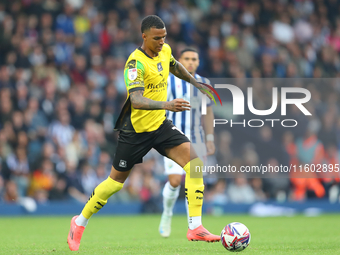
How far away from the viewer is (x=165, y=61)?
6234 mm

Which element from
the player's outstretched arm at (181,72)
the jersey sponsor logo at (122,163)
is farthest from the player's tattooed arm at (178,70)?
the jersey sponsor logo at (122,163)

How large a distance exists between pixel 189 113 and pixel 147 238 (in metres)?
2.04

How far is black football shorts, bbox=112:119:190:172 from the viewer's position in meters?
6.08

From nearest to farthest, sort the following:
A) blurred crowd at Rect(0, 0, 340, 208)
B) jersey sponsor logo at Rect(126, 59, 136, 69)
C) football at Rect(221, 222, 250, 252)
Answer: football at Rect(221, 222, 250, 252)
jersey sponsor logo at Rect(126, 59, 136, 69)
blurred crowd at Rect(0, 0, 340, 208)

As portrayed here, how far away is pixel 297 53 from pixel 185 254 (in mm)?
13150

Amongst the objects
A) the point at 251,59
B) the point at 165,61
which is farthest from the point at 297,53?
the point at 165,61

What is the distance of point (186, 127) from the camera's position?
8.25m

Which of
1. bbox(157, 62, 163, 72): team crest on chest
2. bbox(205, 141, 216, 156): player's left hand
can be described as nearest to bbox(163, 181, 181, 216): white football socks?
bbox(205, 141, 216, 156): player's left hand

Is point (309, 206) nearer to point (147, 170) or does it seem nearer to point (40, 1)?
point (147, 170)

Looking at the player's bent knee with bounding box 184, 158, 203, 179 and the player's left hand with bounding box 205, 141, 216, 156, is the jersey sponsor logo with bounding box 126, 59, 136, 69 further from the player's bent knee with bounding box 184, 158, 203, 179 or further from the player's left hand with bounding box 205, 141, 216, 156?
the player's left hand with bounding box 205, 141, 216, 156

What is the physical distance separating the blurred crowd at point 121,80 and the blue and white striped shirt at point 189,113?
3931mm

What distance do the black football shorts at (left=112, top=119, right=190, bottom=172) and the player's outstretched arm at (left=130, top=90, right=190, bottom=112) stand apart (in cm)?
57

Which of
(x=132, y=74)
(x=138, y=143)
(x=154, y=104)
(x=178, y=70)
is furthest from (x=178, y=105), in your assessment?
(x=178, y=70)

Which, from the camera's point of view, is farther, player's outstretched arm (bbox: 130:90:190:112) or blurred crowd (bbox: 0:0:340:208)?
blurred crowd (bbox: 0:0:340:208)
